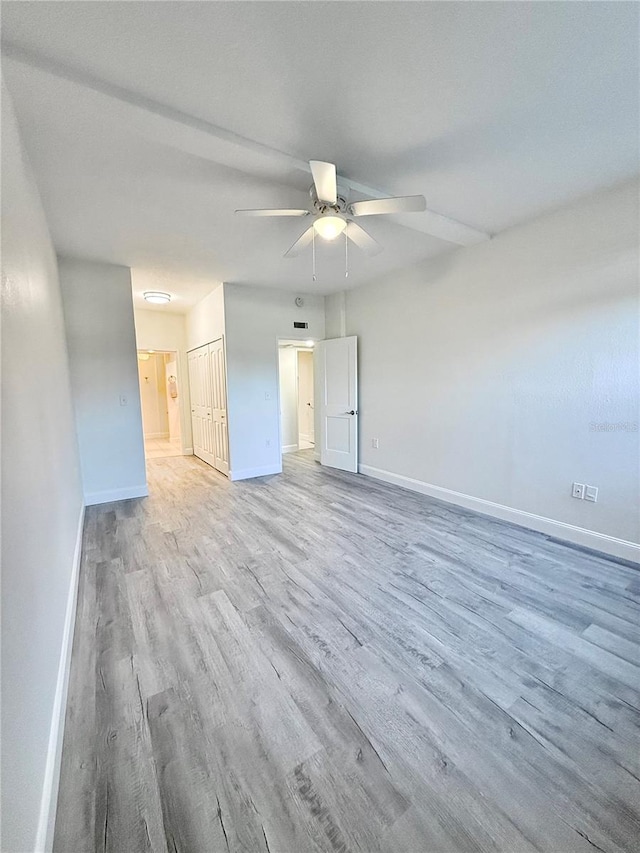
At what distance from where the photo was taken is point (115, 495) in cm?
390

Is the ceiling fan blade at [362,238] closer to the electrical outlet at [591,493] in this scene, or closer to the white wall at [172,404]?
the electrical outlet at [591,493]

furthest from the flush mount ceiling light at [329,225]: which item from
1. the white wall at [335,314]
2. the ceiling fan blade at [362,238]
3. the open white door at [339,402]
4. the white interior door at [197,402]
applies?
the white interior door at [197,402]

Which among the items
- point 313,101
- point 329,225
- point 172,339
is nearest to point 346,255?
point 329,225

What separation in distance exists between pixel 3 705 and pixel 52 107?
2.38m

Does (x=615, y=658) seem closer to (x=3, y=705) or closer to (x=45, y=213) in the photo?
(x=3, y=705)

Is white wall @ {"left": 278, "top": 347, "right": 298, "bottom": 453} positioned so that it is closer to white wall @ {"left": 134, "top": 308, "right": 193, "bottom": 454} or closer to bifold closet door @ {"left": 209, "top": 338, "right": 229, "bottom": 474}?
bifold closet door @ {"left": 209, "top": 338, "right": 229, "bottom": 474}

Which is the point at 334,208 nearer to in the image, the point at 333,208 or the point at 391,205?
the point at 333,208

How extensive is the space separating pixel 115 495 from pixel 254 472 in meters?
1.73

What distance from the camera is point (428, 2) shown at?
47.4 inches

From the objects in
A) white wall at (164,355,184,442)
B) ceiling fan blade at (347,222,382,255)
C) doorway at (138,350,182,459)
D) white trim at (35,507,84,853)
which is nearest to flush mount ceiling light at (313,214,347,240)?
ceiling fan blade at (347,222,382,255)

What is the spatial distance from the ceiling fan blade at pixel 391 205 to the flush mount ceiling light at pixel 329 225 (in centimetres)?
16

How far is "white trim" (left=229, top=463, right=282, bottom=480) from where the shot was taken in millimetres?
4659

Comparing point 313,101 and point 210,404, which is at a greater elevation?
point 313,101

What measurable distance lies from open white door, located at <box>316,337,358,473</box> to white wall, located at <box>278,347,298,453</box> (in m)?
1.26
